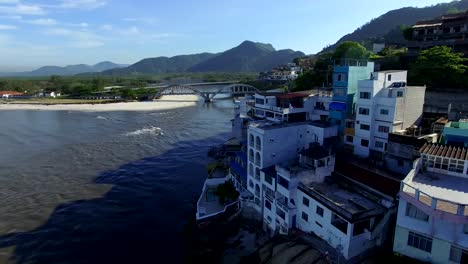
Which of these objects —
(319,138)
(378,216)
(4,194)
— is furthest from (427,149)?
(4,194)

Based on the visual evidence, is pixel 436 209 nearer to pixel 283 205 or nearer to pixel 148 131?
pixel 283 205

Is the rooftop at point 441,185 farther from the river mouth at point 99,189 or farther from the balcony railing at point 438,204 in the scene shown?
the river mouth at point 99,189

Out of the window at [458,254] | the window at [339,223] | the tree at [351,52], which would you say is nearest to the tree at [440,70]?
the tree at [351,52]

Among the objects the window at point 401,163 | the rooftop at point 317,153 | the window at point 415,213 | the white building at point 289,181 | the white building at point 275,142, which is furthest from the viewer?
the white building at point 275,142

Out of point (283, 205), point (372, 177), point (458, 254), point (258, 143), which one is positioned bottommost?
point (283, 205)

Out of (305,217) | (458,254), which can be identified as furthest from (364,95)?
(458,254)

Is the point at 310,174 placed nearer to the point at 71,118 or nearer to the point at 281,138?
the point at 281,138

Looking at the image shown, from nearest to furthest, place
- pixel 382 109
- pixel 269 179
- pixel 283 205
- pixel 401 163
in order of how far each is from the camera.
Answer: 1. pixel 283 205
2. pixel 401 163
3. pixel 269 179
4. pixel 382 109
